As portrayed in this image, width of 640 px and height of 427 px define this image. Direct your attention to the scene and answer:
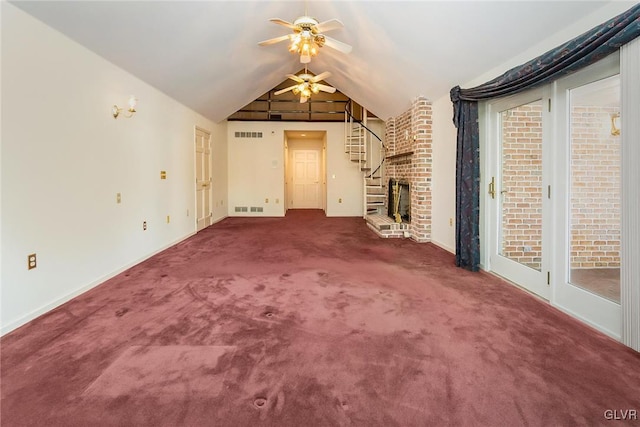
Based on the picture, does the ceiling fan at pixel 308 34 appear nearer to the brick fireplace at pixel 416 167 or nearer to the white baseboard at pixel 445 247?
the brick fireplace at pixel 416 167

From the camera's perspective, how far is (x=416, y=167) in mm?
5957

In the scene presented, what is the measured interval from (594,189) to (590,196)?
61 mm

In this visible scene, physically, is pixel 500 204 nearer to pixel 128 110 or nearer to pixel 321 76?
pixel 321 76

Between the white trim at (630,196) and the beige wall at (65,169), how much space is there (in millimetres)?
4222

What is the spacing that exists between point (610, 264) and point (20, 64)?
4.65 m

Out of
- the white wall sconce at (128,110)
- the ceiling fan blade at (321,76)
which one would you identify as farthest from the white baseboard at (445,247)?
the white wall sconce at (128,110)

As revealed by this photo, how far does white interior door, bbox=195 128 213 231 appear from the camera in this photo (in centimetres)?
696

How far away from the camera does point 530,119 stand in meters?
3.33

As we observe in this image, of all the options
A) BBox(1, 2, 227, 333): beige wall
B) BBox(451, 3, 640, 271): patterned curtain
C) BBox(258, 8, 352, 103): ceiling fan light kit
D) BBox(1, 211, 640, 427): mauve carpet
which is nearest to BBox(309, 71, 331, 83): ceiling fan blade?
BBox(258, 8, 352, 103): ceiling fan light kit

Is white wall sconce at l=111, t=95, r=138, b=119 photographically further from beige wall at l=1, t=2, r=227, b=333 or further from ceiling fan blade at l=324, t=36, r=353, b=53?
ceiling fan blade at l=324, t=36, r=353, b=53

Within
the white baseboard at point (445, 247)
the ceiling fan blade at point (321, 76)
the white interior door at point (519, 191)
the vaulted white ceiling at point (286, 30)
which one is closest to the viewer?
the vaulted white ceiling at point (286, 30)

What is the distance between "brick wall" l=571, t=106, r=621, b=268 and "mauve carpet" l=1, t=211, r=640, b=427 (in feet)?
1.84

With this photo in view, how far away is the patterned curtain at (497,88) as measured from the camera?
2.11 metres

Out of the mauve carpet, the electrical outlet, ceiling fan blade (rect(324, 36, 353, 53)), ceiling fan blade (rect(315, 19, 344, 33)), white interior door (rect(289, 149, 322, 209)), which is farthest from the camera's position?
white interior door (rect(289, 149, 322, 209))
